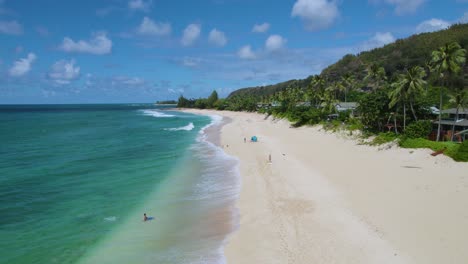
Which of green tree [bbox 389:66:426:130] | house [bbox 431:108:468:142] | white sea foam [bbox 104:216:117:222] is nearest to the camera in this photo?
white sea foam [bbox 104:216:117:222]

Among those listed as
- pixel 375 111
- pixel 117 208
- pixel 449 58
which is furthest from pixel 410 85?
pixel 117 208

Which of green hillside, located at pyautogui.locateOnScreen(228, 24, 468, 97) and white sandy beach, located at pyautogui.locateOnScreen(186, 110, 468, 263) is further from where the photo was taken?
green hillside, located at pyautogui.locateOnScreen(228, 24, 468, 97)

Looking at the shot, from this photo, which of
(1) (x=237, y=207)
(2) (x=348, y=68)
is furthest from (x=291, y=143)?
(2) (x=348, y=68)

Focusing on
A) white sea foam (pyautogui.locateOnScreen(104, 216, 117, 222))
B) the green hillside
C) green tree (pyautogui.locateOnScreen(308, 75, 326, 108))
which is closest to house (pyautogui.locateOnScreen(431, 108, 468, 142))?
green tree (pyautogui.locateOnScreen(308, 75, 326, 108))

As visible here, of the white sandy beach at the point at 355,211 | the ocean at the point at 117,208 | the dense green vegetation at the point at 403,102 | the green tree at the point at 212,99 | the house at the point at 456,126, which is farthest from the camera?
the green tree at the point at 212,99

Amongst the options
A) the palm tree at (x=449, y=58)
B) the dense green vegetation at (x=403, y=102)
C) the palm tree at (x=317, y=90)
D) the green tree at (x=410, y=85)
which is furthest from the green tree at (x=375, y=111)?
the palm tree at (x=317, y=90)

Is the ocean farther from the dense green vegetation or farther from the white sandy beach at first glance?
the dense green vegetation

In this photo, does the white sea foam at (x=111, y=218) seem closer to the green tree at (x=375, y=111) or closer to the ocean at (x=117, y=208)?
the ocean at (x=117, y=208)

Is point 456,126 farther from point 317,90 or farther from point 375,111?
point 317,90
